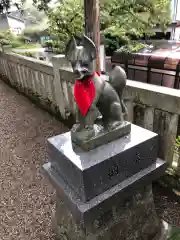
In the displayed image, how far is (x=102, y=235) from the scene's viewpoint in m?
1.50

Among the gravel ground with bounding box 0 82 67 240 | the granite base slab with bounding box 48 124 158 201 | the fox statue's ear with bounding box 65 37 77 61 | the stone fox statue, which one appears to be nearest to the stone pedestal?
the granite base slab with bounding box 48 124 158 201

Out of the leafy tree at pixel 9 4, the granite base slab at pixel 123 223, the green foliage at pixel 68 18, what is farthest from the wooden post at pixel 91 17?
the leafy tree at pixel 9 4

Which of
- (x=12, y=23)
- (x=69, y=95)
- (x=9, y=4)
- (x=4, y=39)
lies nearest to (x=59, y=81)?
(x=69, y=95)

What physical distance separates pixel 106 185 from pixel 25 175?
1.66 metres

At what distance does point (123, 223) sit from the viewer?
1.61m

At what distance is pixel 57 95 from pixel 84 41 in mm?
2511

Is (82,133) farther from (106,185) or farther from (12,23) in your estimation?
(12,23)

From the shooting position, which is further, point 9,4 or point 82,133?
point 9,4

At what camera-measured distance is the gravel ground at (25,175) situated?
6.72 ft

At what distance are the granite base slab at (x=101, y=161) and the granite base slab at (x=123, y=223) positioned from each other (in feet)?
0.83

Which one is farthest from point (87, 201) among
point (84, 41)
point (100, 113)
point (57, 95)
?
point (57, 95)

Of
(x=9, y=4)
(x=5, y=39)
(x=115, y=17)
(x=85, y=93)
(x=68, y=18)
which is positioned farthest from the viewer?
(x=5, y=39)

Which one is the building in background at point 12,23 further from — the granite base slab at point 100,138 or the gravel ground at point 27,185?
the granite base slab at point 100,138

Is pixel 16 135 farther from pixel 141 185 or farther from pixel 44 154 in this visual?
pixel 141 185
